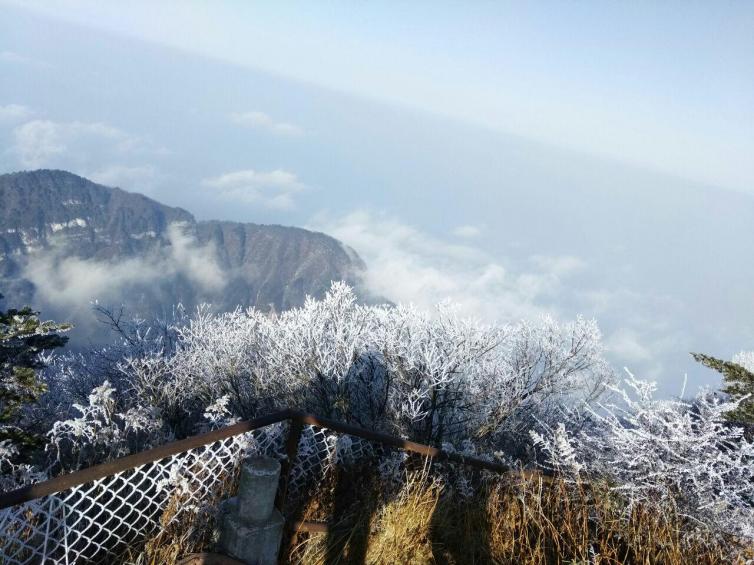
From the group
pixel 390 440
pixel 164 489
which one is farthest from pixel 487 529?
pixel 164 489

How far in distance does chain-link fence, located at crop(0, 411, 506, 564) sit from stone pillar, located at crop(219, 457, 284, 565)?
36 centimetres

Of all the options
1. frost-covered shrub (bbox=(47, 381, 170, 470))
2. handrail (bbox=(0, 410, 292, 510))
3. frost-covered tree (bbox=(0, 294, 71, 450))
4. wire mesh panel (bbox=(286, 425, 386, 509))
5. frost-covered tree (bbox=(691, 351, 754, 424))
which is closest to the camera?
handrail (bbox=(0, 410, 292, 510))

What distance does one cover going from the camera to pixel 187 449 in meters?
2.75

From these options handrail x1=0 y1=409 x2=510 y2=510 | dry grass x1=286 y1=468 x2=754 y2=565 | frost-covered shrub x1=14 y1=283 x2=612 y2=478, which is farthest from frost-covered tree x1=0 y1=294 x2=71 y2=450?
dry grass x1=286 y1=468 x2=754 y2=565

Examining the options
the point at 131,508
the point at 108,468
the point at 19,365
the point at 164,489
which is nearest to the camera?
the point at 108,468

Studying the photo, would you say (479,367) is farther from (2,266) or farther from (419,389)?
(2,266)

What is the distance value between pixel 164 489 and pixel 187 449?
0.82 meters

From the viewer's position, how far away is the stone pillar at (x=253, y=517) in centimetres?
268

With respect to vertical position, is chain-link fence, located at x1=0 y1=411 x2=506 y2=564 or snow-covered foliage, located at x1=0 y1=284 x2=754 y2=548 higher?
chain-link fence, located at x1=0 y1=411 x2=506 y2=564

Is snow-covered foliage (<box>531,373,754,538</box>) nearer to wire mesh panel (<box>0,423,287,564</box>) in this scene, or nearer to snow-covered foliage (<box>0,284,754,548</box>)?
wire mesh panel (<box>0,423,287,564</box>)

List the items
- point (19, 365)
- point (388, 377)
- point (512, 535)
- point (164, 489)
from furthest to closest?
point (388, 377) → point (19, 365) → point (512, 535) → point (164, 489)

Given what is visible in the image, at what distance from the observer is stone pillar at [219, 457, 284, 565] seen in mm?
2678

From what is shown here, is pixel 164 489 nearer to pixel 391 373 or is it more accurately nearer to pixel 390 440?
pixel 390 440

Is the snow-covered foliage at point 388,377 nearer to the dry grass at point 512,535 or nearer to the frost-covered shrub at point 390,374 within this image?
the frost-covered shrub at point 390,374
